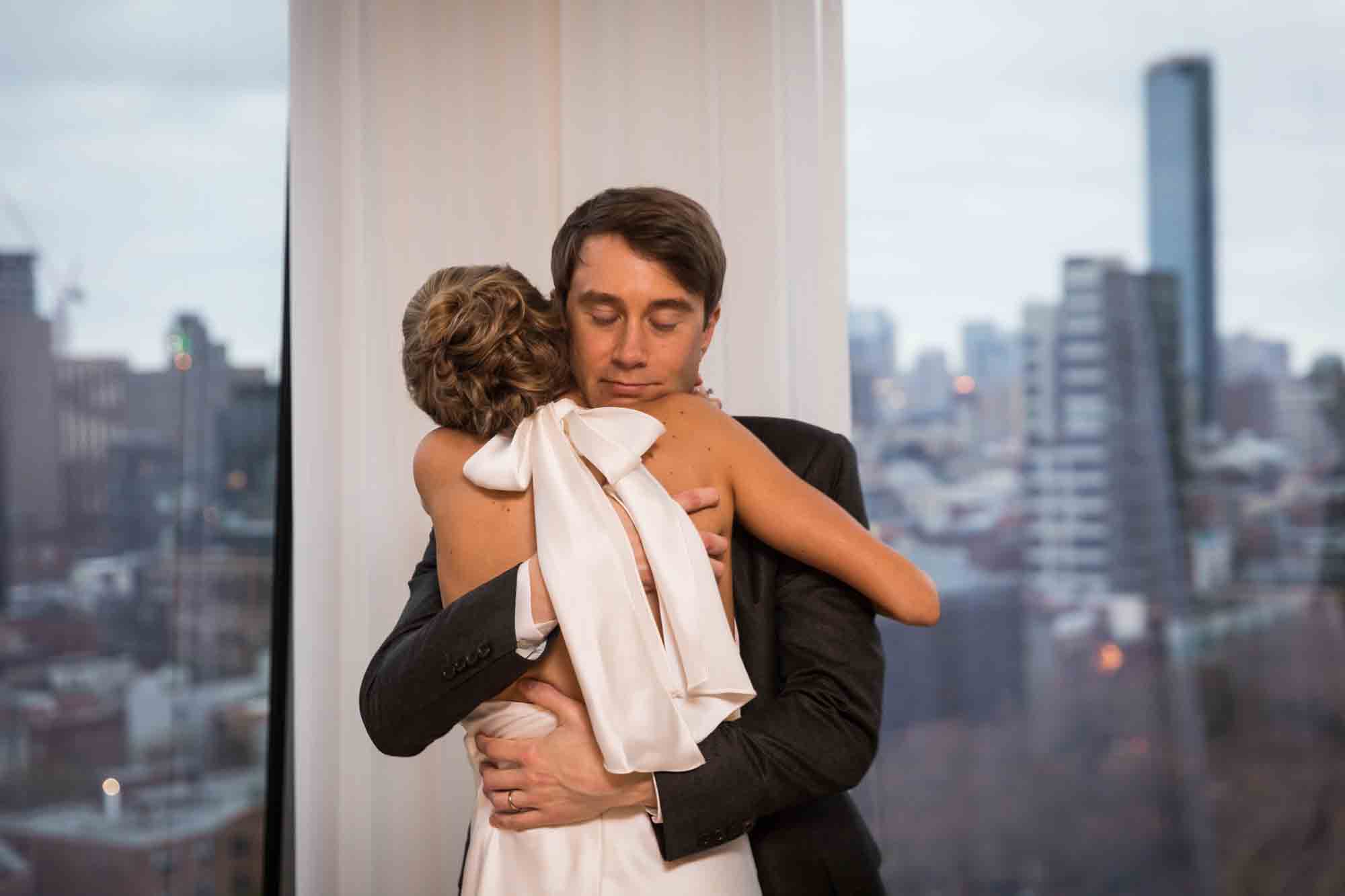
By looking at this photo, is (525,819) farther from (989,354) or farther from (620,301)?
(989,354)

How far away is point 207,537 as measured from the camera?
8.93ft

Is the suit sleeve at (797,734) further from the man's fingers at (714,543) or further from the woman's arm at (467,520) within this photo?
the woman's arm at (467,520)

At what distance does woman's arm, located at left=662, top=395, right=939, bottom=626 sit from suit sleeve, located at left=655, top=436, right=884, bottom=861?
0.06 m

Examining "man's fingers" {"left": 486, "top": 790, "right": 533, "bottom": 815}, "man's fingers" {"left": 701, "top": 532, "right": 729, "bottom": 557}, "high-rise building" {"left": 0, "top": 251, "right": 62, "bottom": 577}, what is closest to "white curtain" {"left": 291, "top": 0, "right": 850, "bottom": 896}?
"high-rise building" {"left": 0, "top": 251, "right": 62, "bottom": 577}

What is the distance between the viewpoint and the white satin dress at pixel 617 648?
140 centimetres

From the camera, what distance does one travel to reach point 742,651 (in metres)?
1.67

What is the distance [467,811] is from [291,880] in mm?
494

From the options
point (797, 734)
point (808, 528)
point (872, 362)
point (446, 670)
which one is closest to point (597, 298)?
point (808, 528)

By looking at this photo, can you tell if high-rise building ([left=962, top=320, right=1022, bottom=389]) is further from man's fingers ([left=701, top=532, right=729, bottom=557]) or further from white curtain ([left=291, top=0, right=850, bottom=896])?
man's fingers ([left=701, top=532, right=729, bottom=557])

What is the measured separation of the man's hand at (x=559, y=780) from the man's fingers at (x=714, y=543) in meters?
0.26

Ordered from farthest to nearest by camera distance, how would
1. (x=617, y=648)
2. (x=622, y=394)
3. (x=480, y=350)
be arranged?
(x=622, y=394) → (x=480, y=350) → (x=617, y=648)

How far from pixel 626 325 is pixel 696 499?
269 millimetres

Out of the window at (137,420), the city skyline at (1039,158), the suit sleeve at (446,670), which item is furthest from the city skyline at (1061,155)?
the suit sleeve at (446,670)

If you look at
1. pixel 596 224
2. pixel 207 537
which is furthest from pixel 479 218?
pixel 596 224
